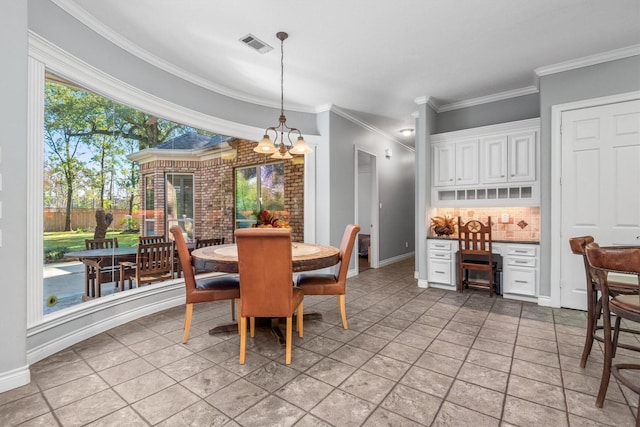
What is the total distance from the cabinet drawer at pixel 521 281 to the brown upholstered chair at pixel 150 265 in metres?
4.30

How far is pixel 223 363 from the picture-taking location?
2252 millimetres

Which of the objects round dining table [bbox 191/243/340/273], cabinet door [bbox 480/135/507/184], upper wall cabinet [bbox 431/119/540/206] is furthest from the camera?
cabinet door [bbox 480/135/507/184]

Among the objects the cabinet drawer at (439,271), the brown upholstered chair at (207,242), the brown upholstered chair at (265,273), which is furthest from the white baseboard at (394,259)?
the brown upholstered chair at (265,273)

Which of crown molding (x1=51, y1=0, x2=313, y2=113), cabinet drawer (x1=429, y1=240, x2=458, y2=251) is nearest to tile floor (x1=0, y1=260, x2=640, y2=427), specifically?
cabinet drawer (x1=429, y1=240, x2=458, y2=251)

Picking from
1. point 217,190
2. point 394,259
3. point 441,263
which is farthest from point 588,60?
point 217,190

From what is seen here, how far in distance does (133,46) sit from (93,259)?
217 cm

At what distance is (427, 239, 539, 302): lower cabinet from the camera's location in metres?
3.82

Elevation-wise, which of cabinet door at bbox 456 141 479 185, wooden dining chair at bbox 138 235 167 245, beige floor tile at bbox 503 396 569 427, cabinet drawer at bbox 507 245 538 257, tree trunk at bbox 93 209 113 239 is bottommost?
beige floor tile at bbox 503 396 569 427

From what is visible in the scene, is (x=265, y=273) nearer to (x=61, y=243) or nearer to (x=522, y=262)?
(x=61, y=243)

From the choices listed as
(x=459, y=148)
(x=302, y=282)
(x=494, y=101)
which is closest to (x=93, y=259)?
(x=302, y=282)

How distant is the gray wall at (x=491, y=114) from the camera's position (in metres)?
4.32

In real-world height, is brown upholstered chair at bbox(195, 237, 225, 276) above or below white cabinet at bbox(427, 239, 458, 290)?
above

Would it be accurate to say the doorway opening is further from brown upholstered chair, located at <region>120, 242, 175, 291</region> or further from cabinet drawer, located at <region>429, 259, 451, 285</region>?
brown upholstered chair, located at <region>120, 242, 175, 291</region>

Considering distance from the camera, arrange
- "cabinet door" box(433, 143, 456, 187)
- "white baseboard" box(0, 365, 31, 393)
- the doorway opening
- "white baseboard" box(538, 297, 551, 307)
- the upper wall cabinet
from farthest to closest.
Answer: the doorway opening → "cabinet door" box(433, 143, 456, 187) → the upper wall cabinet → "white baseboard" box(538, 297, 551, 307) → "white baseboard" box(0, 365, 31, 393)
